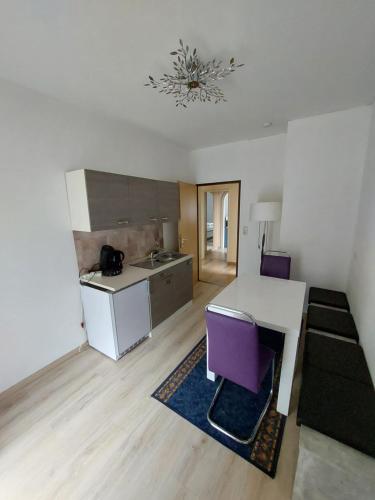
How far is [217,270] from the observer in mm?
5016

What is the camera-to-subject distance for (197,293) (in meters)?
3.80

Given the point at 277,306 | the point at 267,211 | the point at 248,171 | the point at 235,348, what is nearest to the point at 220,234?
the point at 248,171

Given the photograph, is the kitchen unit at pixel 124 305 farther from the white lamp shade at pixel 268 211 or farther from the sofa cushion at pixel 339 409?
the sofa cushion at pixel 339 409

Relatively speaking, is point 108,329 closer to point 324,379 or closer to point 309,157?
point 324,379

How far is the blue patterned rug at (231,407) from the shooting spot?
137cm

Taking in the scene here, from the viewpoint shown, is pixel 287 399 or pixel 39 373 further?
pixel 39 373

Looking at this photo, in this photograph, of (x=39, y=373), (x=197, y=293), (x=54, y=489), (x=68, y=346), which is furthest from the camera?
(x=197, y=293)

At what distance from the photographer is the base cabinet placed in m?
2.54

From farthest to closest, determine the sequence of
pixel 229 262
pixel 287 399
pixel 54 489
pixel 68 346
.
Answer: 1. pixel 229 262
2. pixel 68 346
3. pixel 287 399
4. pixel 54 489

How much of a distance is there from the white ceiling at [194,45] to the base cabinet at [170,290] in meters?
1.97

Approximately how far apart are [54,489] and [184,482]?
79 centimetres

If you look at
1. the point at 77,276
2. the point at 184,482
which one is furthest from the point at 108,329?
the point at 184,482

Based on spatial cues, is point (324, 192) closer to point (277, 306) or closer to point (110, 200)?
point (277, 306)

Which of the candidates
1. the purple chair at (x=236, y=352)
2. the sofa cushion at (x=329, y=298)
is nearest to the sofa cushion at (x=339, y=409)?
the purple chair at (x=236, y=352)
